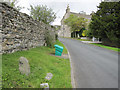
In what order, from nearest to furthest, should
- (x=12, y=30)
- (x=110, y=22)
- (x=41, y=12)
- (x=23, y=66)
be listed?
(x=23, y=66) < (x=12, y=30) < (x=110, y=22) < (x=41, y=12)

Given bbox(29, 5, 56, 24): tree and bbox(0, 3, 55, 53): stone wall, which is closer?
bbox(0, 3, 55, 53): stone wall

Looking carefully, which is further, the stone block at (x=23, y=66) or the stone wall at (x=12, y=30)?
the stone wall at (x=12, y=30)

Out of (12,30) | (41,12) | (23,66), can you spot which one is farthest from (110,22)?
(23,66)

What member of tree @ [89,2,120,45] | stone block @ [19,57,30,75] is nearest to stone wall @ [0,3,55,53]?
stone block @ [19,57,30,75]

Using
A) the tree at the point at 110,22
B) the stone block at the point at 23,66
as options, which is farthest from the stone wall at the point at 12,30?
the tree at the point at 110,22

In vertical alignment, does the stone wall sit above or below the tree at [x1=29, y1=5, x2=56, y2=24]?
below

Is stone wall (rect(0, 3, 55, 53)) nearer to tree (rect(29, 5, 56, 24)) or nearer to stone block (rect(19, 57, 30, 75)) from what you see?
stone block (rect(19, 57, 30, 75))

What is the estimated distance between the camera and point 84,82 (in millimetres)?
3926

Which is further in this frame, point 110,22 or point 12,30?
point 110,22

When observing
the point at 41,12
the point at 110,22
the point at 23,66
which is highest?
the point at 41,12

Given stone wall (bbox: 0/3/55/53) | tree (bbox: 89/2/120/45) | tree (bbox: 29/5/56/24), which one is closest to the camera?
stone wall (bbox: 0/3/55/53)

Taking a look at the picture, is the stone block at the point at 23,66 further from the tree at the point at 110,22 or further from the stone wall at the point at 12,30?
the tree at the point at 110,22

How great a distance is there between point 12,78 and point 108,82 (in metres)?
3.69

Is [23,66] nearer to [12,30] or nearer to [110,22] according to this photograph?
[12,30]
